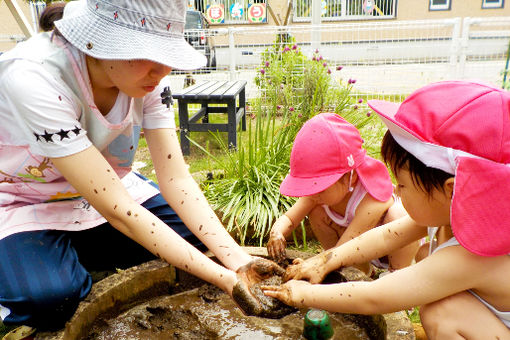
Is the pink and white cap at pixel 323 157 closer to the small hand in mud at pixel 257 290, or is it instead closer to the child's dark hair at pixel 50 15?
the small hand in mud at pixel 257 290

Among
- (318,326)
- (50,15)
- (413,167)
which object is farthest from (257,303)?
(50,15)

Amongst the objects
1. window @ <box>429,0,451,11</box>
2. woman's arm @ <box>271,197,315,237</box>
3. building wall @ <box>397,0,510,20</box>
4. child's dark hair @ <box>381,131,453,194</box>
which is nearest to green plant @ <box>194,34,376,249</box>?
woman's arm @ <box>271,197,315,237</box>

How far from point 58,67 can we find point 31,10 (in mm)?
16387

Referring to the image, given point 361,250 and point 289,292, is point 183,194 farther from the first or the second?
point 361,250

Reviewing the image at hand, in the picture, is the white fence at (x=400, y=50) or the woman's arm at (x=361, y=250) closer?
the woman's arm at (x=361, y=250)

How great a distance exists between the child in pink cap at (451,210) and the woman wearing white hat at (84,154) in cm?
51

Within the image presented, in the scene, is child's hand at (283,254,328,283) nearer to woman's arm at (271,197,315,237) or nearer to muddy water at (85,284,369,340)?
muddy water at (85,284,369,340)

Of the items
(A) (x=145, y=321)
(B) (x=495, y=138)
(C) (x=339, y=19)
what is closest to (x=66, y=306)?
(A) (x=145, y=321)

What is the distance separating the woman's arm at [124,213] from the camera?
1481 millimetres

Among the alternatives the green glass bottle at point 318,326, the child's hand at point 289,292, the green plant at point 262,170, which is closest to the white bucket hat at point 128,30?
the child's hand at point 289,292

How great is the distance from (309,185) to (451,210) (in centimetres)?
80

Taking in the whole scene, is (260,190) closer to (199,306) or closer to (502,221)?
(199,306)

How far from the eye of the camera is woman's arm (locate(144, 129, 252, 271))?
1.77 metres

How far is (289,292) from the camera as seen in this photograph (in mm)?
1478
